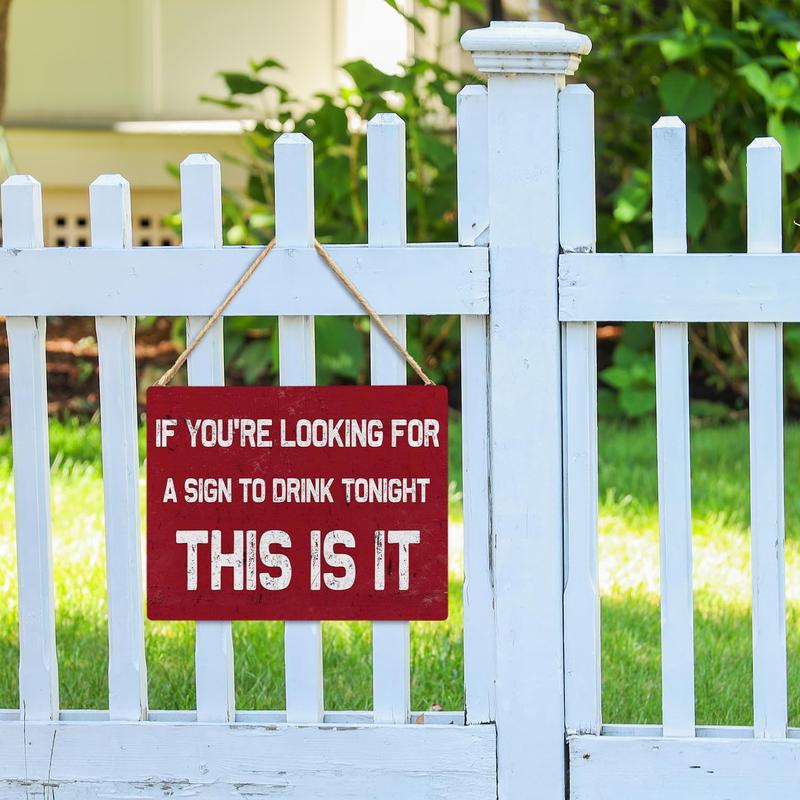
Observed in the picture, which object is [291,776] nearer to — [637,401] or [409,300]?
[409,300]

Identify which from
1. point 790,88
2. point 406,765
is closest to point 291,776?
point 406,765

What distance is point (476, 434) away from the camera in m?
2.23

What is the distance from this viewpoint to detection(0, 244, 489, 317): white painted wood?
2191 mm

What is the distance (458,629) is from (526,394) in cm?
119

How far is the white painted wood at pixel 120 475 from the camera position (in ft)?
7.34

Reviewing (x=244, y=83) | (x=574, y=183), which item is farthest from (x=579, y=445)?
(x=244, y=83)

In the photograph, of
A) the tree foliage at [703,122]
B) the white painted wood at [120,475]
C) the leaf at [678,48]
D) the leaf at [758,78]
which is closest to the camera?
the white painted wood at [120,475]

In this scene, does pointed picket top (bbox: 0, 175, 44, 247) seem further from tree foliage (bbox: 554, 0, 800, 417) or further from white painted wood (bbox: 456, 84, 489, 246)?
tree foliage (bbox: 554, 0, 800, 417)

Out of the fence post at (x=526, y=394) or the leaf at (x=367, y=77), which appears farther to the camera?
the leaf at (x=367, y=77)

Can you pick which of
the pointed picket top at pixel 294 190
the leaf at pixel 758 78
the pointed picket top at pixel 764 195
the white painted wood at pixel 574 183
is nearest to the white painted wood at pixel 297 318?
the pointed picket top at pixel 294 190

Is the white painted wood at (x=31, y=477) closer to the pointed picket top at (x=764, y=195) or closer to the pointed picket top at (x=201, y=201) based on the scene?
the pointed picket top at (x=201, y=201)

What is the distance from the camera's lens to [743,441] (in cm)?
514

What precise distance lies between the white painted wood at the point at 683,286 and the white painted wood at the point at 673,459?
0.04 metres

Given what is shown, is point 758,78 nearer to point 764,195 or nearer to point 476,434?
point 764,195
